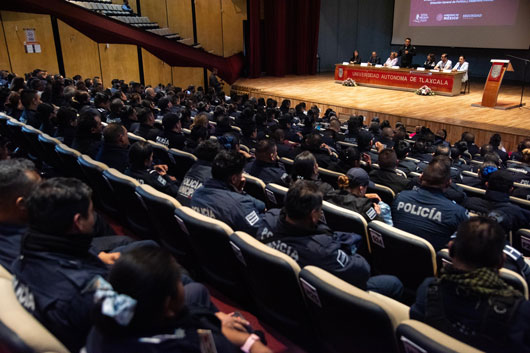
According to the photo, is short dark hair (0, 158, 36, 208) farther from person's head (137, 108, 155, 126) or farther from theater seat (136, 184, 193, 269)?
person's head (137, 108, 155, 126)

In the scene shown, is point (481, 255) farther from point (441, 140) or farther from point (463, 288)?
point (441, 140)

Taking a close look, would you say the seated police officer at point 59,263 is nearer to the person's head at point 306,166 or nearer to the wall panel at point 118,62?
the person's head at point 306,166

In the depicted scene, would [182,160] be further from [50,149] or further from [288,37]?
[288,37]

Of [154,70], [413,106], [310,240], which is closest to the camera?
[310,240]

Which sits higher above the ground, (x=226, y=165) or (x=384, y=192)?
(x=226, y=165)

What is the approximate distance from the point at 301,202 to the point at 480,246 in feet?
2.48

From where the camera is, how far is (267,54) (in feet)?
48.3

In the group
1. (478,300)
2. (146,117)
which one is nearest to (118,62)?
(146,117)

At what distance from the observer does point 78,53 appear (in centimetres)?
1173

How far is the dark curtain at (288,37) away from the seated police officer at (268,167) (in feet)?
36.6

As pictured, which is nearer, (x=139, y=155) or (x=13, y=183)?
(x=13, y=183)

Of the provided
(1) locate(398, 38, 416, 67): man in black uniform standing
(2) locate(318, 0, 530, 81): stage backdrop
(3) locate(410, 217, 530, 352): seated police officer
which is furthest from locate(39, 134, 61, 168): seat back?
(2) locate(318, 0, 530, 81): stage backdrop

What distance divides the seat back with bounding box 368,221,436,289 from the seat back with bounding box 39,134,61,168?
9.59 feet

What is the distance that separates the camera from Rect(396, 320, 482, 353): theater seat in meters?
1.14
